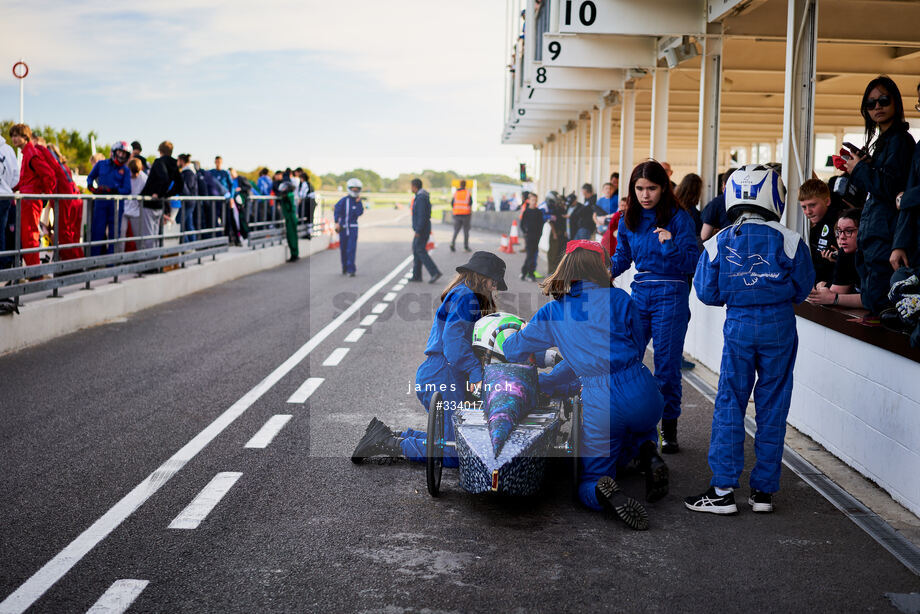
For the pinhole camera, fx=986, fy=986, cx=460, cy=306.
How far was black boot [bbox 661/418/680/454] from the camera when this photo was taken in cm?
724

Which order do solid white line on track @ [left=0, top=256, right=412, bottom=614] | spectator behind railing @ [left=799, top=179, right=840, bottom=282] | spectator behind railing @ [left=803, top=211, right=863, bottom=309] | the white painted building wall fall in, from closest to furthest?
solid white line on track @ [left=0, top=256, right=412, bottom=614]
the white painted building wall
spectator behind railing @ [left=803, top=211, right=863, bottom=309]
spectator behind railing @ [left=799, top=179, right=840, bottom=282]

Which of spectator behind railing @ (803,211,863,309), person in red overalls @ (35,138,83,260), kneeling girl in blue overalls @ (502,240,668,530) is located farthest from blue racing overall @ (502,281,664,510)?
person in red overalls @ (35,138,83,260)

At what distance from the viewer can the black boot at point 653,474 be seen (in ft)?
19.7

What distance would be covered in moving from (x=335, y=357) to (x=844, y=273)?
5.54m

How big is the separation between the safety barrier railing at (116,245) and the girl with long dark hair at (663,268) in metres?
7.27

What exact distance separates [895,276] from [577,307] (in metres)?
2.01

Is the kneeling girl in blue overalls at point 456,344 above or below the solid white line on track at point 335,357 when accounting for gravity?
above

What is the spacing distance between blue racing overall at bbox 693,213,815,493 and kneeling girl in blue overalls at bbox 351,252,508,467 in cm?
143

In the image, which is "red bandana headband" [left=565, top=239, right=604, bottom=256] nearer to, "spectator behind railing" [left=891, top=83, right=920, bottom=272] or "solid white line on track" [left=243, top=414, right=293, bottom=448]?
"spectator behind railing" [left=891, top=83, right=920, bottom=272]

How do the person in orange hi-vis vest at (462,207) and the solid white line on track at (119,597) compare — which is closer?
the solid white line on track at (119,597)

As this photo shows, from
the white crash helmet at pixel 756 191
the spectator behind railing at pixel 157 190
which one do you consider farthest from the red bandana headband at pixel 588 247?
the spectator behind railing at pixel 157 190

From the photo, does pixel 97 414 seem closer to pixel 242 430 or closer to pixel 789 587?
A: pixel 242 430

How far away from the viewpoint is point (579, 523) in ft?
18.4

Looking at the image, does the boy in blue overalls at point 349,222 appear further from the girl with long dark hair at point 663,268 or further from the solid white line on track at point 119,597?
the solid white line on track at point 119,597
